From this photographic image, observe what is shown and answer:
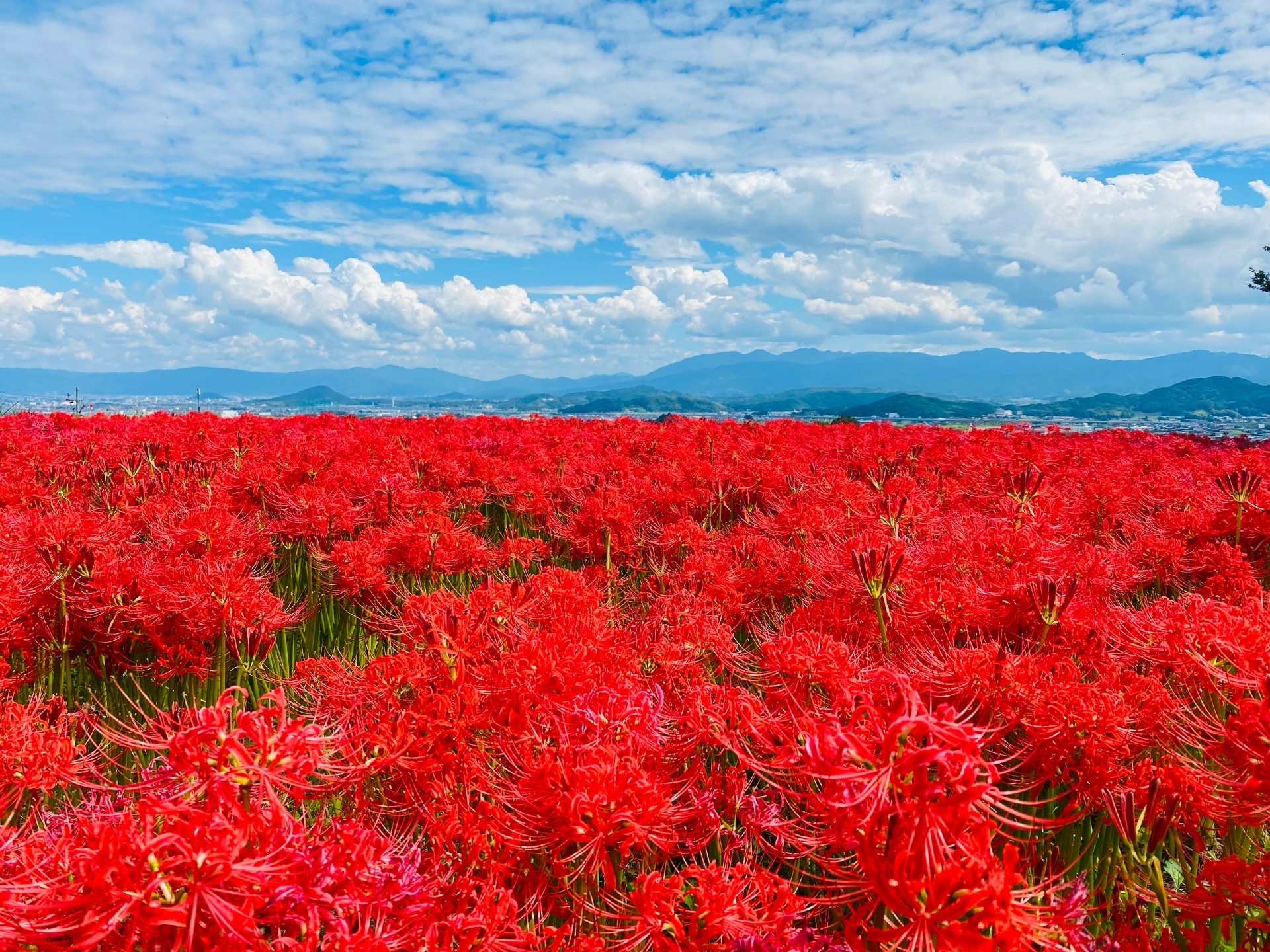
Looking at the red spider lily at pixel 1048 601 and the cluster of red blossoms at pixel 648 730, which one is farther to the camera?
the red spider lily at pixel 1048 601

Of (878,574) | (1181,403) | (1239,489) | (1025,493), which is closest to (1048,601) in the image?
(878,574)

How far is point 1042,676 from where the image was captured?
8.13 feet

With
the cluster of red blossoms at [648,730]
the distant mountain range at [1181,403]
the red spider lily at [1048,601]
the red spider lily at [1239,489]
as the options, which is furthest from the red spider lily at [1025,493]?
the distant mountain range at [1181,403]

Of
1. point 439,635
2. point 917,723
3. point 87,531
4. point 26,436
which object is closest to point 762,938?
point 917,723

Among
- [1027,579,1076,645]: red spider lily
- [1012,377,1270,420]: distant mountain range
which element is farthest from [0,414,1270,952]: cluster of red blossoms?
[1012,377,1270,420]: distant mountain range

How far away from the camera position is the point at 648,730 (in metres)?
→ 2.15

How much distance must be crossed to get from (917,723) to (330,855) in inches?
45.5

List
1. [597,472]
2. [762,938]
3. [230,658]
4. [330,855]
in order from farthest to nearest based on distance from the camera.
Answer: [597,472] < [230,658] < [762,938] < [330,855]

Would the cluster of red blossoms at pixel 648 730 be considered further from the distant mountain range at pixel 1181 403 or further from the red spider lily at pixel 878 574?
the distant mountain range at pixel 1181 403

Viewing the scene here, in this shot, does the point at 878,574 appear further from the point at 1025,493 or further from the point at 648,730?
the point at 1025,493

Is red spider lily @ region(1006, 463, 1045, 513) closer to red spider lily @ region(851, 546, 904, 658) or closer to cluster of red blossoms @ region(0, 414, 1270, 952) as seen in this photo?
cluster of red blossoms @ region(0, 414, 1270, 952)

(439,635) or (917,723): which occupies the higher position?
(917,723)

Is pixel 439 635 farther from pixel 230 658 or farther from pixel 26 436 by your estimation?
pixel 26 436

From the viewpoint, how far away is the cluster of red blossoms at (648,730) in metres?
1.34
